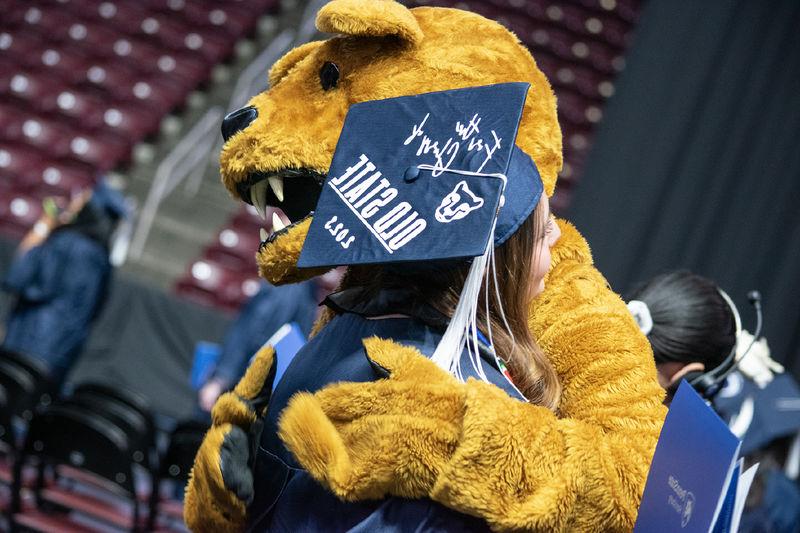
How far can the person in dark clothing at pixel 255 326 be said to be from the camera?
163 inches

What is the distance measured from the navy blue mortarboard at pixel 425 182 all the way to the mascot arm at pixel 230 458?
235mm

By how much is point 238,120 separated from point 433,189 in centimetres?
29

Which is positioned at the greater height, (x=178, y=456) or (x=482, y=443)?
(x=482, y=443)

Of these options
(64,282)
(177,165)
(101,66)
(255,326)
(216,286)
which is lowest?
(216,286)

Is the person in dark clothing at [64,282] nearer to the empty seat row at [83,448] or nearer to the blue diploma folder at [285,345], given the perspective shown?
the empty seat row at [83,448]

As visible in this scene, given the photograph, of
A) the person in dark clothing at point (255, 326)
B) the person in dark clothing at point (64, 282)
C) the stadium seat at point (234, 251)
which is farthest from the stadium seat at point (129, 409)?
the stadium seat at point (234, 251)

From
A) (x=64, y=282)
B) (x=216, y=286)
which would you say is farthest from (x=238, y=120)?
(x=216, y=286)

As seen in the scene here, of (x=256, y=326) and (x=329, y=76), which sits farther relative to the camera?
(x=256, y=326)

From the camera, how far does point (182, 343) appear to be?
5.45 meters

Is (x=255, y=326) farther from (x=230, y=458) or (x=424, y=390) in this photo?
(x=424, y=390)

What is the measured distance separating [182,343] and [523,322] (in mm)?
4572

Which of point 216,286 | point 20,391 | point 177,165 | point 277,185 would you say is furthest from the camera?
point 177,165


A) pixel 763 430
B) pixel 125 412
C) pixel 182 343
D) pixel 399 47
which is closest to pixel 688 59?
pixel 763 430

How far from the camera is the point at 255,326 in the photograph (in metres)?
4.16
